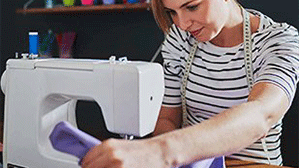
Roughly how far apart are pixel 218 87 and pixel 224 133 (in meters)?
0.58

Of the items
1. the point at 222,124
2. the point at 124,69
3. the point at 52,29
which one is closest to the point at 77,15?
the point at 52,29

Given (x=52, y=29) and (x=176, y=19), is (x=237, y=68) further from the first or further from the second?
(x=52, y=29)

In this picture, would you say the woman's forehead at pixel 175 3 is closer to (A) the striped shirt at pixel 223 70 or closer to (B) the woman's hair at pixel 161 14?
(B) the woman's hair at pixel 161 14

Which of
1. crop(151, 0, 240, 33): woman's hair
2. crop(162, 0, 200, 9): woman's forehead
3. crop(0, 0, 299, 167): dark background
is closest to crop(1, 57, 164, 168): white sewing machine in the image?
crop(162, 0, 200, 9): woman's forehead

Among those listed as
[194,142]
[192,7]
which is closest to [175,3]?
[192,7]

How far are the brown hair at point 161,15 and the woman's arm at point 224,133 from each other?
431 millimetres

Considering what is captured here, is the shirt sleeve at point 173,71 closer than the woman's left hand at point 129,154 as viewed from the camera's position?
No

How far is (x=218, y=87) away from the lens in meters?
1.15

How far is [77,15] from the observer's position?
260 cm

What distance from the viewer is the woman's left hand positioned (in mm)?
493

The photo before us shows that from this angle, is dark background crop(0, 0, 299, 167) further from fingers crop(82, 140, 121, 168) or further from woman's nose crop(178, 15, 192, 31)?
fingers crop(82, 140, 121, 168)

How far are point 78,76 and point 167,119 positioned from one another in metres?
0.50

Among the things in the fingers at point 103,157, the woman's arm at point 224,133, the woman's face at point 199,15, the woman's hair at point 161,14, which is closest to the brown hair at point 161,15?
the woman's hair at point 161,14

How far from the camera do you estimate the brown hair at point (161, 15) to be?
1.08m
